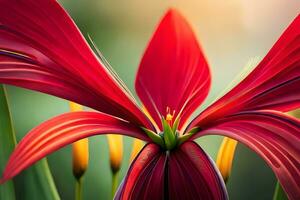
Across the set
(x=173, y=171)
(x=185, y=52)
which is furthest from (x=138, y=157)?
(x=185, y=52)

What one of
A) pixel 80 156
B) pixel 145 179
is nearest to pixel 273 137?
pixel 145 179

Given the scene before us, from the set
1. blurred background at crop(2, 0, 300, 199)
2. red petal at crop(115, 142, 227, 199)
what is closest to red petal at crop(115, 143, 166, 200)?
red petal at crop(115, 142, 227, 199)

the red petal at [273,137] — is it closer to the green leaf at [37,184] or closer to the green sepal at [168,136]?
the green sepal at [168,136]

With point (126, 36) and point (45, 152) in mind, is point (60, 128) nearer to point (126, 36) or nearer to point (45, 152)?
point (45, 152)

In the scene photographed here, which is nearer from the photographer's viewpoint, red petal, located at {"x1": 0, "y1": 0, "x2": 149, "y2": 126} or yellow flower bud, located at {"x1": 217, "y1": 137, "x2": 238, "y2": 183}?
red petal, located at {"x1": 0, "y1": 0, "x2": 149, "y2": 126}

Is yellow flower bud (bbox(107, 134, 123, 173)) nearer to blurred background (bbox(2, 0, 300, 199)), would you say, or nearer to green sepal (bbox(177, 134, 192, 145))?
blurred background (bbox(2, 0, 300, 199))

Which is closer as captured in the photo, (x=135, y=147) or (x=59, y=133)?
(x=59, y=133)

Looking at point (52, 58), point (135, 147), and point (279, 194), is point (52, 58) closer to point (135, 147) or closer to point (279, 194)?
point (135, 147)
